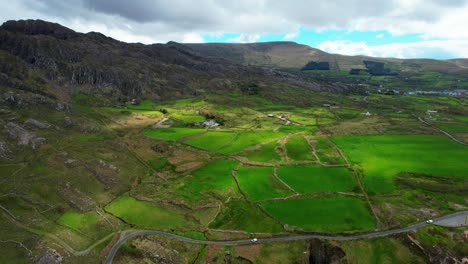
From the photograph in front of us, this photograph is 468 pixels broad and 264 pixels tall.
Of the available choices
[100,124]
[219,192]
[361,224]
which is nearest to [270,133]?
[219,192]

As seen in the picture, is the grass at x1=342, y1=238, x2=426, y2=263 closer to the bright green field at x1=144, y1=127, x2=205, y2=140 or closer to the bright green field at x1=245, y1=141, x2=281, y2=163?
the bright green field at x1=245, y1=141, x2=281, y2=163

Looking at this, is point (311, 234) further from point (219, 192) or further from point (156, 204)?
point (156, 204)

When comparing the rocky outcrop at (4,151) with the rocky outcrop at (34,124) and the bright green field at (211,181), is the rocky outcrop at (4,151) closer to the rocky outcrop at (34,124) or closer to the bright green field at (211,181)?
the rocky outcrop at (34,124)

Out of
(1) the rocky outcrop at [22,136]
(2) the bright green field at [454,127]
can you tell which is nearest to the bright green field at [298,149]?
(2) the bright green field at [454,127]

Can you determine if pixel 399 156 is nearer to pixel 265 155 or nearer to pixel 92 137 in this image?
pixel 265 155

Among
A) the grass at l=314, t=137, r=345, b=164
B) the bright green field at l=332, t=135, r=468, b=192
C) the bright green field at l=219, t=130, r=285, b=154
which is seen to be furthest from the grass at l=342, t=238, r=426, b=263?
the bright green field at l=219, t=130, r=285, b=154

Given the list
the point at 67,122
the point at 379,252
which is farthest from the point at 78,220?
the point at 379,252
